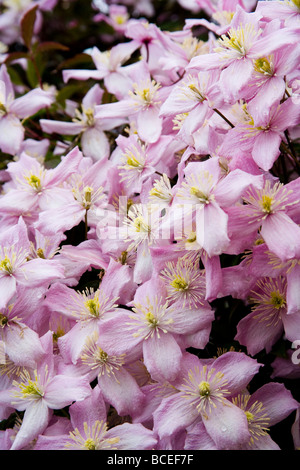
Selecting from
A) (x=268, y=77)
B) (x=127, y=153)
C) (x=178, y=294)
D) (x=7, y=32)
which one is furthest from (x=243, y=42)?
(x=7, y=32)

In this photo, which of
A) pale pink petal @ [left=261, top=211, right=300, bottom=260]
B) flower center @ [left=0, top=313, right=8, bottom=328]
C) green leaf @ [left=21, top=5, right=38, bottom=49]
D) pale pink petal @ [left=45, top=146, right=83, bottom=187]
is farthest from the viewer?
green leaf @ [left=21, top=5, right=38, bottom=49]

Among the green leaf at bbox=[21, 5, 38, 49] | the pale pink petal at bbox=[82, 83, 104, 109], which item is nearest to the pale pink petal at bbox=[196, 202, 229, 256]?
the pale pink petal at bbox=[82, 83, 104, 109]

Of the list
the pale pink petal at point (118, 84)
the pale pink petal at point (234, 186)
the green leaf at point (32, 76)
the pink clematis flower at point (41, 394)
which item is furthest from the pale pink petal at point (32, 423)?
the green leaf at point (32, 76)

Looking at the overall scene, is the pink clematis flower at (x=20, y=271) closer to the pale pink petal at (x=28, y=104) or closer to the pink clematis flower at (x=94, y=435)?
the pink clematis flower at (x=94, y=435)

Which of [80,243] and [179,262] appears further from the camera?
[80,243]

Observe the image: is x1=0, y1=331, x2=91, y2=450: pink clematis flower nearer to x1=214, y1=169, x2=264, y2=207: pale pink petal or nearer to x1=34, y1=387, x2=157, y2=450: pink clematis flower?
x1=34, y1=387, x2=157, y2=450: pink clematis flower

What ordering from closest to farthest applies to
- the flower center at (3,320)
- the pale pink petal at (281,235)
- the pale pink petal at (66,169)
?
the pale pink petal at (281,235) → the flower center at (3,320) → the pale pink petal at (66,169)

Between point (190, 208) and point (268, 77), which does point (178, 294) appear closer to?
point (190, 208)

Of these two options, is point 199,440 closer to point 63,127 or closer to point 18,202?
point 18,202
